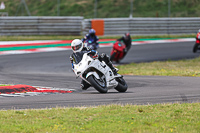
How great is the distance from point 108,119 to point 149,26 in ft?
68.2

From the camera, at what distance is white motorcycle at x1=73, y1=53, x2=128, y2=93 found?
9.27m

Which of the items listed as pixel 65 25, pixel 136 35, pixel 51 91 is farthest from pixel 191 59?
pixel 51 91

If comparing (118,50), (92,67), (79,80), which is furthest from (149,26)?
(92,67)

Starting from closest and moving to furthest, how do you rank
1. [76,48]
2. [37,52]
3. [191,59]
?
[76,48] → [191,59] → [37,52]

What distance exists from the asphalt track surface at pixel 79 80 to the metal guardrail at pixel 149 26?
3.69 m

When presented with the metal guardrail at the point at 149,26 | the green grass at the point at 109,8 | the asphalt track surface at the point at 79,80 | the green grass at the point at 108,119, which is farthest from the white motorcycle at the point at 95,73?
the green grass at the point at 109,8

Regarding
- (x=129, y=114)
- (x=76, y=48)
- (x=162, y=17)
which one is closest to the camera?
(x=129, y=114)

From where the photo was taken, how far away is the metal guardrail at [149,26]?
2612cm

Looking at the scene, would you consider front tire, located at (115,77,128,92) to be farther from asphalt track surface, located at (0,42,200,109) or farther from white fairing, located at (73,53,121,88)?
white fairing, located at (73,53,121,88)

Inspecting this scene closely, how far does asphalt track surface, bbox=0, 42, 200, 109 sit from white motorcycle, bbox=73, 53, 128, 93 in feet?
0.86

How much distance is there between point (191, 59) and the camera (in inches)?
783

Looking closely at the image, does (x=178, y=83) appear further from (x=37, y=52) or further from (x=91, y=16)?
(x=91, y=16)

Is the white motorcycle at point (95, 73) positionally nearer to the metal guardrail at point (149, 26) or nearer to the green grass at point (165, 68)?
the green grass at point (165, 68)

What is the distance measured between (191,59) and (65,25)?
30.6 ft
